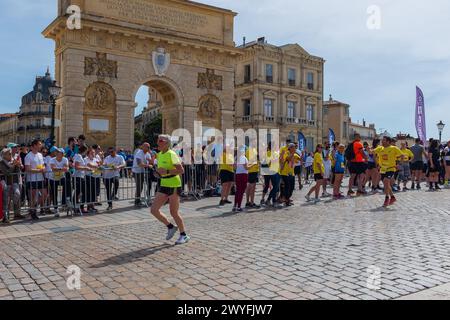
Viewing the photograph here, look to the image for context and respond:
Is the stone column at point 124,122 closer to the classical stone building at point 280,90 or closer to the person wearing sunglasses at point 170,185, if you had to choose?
the person wearing sunglasses at point 170,185

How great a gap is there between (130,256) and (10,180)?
5331 mm

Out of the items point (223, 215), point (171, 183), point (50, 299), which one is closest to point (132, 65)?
point (223, 215)

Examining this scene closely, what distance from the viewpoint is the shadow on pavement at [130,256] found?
5.95 m

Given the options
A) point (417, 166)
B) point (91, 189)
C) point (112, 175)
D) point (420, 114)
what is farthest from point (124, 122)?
point (420, 114)

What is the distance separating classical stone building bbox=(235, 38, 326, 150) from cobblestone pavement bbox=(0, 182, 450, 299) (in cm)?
4385

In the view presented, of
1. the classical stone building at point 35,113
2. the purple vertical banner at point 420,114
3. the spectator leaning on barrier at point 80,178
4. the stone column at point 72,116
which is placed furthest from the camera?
the classical stone building at point 35,113

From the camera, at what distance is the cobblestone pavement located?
4.80m

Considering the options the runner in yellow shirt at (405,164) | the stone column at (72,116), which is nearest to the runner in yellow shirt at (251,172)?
the runner in yellow shirt at (405,164)

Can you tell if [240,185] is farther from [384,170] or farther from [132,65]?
[132,65]

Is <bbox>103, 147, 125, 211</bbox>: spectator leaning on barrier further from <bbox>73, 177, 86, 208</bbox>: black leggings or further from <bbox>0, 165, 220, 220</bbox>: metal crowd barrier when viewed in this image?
<bbox>73, 177, 86, 208</bbox>: black leggings

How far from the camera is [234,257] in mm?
6254

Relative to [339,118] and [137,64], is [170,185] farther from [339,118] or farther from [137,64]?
[339,118]

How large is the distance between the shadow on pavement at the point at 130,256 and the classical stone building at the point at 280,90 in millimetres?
46427
